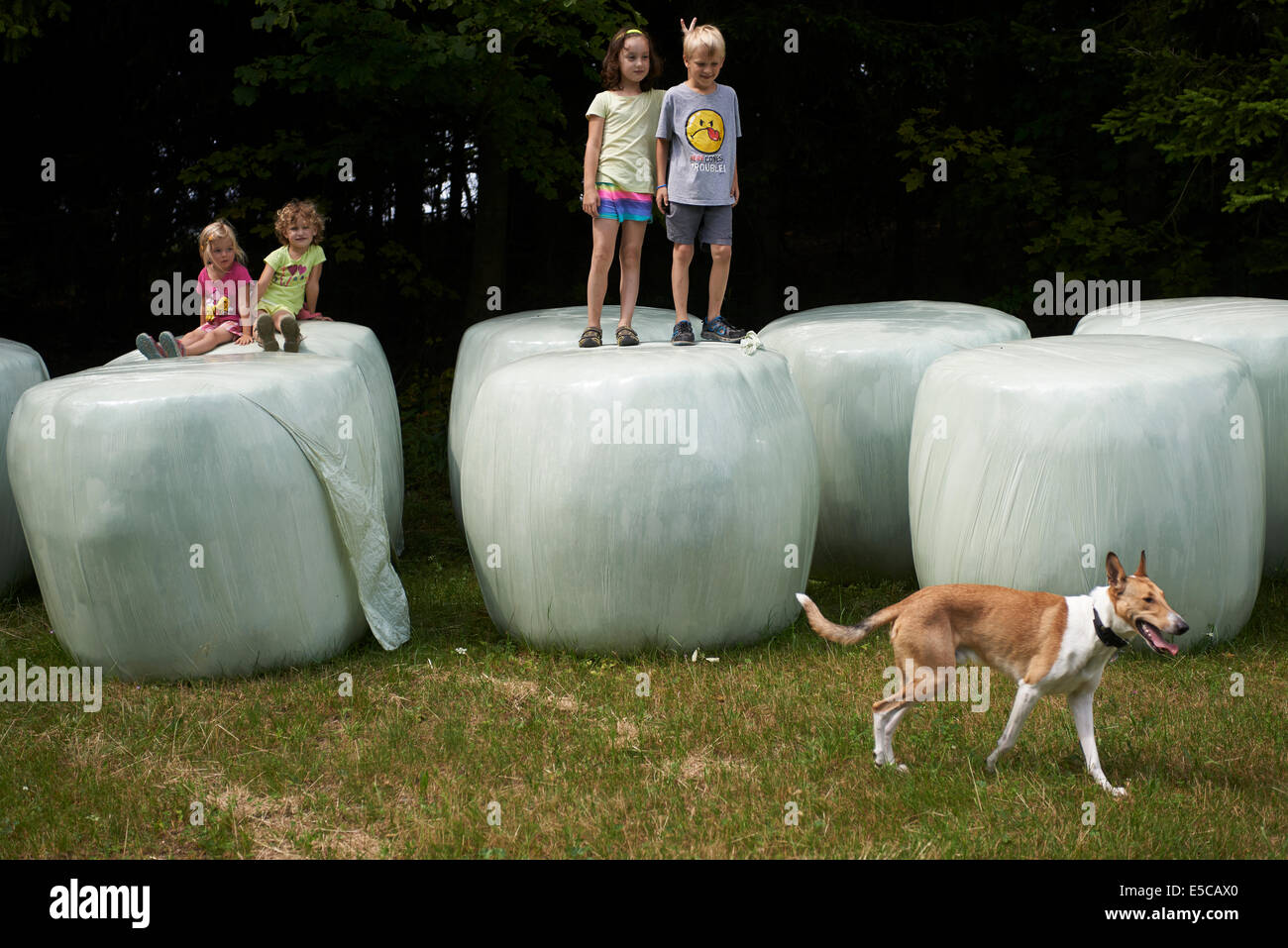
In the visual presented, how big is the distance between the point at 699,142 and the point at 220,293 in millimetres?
3061

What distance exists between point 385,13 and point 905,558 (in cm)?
535

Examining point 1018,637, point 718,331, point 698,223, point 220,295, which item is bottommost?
point 1018,637

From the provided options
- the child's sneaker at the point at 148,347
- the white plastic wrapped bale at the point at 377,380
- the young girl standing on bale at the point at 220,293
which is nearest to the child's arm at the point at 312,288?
the white plastic wrapped bale at the point at 377,380

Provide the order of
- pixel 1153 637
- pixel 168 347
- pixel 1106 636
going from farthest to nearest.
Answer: pixel 168 347 < pixel 1106 636 < pixel 1153 637

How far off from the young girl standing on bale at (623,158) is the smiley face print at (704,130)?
0.29 metres

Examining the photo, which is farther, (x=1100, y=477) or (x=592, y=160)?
(x=592, y=160)

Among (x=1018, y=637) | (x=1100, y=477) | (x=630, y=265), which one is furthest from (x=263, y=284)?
(x=1018, y=637)

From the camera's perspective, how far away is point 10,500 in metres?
7.36

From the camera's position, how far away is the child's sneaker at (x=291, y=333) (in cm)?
709

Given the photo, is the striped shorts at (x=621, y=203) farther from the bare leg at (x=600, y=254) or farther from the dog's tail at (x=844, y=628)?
the dog's tail at (x=844, y=628)

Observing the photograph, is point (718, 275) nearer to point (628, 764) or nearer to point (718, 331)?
point (718, 331)

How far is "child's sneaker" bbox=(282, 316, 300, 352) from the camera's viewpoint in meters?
7.09

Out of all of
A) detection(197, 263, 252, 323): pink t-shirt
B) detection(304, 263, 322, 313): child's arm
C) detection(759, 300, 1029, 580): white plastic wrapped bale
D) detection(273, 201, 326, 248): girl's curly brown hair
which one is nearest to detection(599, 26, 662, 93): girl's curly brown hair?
detection(759, 300, 1029, 580): white plastic wrapped bale
